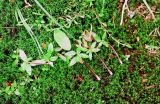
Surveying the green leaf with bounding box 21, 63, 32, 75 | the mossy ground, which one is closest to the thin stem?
the mossy ground

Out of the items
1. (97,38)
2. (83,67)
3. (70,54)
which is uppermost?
(97,38)

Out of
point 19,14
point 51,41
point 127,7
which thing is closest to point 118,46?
point 127,7

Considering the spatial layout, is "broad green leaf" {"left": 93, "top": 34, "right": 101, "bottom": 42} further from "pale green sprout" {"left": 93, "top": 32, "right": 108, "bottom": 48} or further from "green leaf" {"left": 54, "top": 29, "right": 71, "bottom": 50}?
"green leaf" {"left": 54, "top": 29, "right": 71, "bottom": 50}

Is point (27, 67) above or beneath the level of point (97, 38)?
beneath

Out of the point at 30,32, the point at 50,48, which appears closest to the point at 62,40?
the point at 50,48

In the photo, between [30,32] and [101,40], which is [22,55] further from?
[101,40]

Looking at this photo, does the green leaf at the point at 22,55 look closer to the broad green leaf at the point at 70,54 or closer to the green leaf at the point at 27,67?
the green leaf at the point at 27,67
